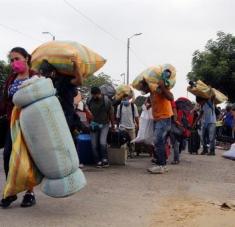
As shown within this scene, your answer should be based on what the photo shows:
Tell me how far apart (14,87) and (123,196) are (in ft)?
6.98

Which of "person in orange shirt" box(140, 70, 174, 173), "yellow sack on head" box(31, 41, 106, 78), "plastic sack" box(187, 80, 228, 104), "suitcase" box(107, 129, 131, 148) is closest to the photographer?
"yellow sack on head" box(31, 41, 106, 78)

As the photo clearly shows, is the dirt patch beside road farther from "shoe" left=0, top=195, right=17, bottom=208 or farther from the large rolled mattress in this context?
"shoe" left=0, top=195, right=17, bottom=208

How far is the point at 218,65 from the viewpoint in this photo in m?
36.1

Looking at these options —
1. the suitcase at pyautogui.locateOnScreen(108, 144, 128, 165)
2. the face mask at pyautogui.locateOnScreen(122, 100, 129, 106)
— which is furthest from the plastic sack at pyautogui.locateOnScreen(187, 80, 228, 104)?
the suitcase at pyautogui.locateOnScreen(108, 144, 128, 165)

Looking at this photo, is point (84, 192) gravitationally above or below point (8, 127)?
below

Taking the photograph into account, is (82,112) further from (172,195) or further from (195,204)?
(195,204)

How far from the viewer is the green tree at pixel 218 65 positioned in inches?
1406

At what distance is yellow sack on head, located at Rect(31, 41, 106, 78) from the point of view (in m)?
7.50

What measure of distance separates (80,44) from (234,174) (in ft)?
14.2

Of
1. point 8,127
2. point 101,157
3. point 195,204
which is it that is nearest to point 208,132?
point 101,157

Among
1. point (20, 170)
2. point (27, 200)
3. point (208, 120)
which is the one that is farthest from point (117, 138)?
point (20, 170)

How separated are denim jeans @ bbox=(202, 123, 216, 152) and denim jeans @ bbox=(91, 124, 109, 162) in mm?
4599

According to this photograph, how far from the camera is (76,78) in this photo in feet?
25.4

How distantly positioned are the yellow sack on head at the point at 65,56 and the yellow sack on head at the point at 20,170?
5.58 feet
